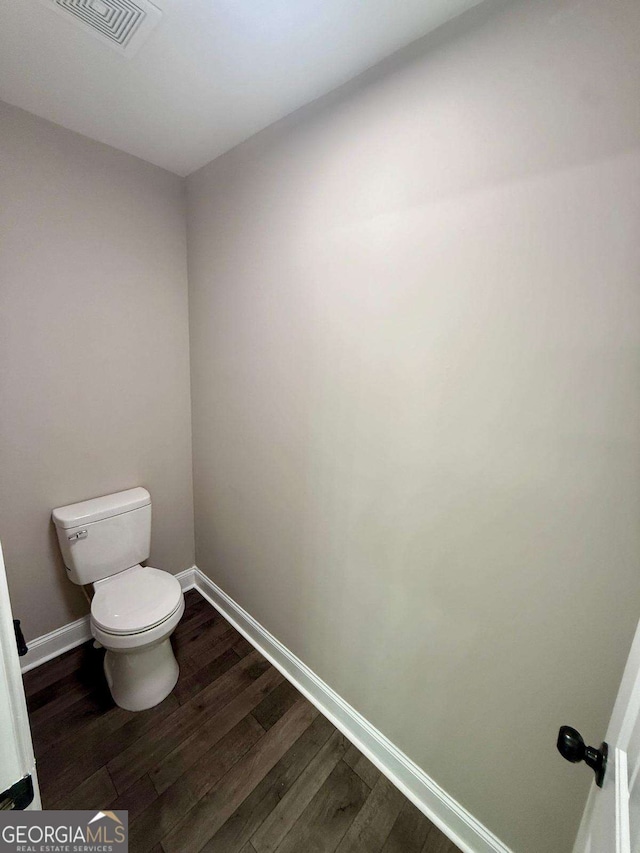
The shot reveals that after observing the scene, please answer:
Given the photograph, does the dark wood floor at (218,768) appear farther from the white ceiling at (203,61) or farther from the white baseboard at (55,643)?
the white ceiling at (203,61)

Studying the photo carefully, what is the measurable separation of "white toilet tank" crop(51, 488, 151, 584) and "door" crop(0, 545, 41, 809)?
1088 mm

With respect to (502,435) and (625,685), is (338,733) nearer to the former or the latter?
(625,685)

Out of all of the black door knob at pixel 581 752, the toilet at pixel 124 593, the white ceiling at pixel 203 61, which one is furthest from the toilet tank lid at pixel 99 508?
the black door knob at pixel 581 752

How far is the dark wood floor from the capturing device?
1.11 meters

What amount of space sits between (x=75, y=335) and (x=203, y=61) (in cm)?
117

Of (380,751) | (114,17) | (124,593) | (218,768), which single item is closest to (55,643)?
(124,593)

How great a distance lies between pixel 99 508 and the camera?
1.62m

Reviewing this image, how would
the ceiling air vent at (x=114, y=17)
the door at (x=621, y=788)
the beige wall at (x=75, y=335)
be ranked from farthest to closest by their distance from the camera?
the beige wall at (x=75, y=335), the ceiling air vent at (x=114, y=17), the door at (x=621, y=788)

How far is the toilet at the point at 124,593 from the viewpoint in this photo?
1.40m

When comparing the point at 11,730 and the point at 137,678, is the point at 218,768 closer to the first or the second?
the point at 137,678

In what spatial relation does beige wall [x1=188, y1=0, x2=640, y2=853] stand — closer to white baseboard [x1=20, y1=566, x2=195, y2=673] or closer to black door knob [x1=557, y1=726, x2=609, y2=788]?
black door knob [x1=557, y1=726, x2=609, y2=788]

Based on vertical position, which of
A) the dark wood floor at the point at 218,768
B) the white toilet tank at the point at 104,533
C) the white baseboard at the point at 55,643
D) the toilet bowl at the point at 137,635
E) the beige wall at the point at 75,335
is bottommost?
the dark wood floor at the point at 218,768

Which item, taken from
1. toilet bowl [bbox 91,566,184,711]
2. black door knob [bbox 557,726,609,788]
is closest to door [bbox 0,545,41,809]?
toilet bowl [bbox 91,566,184,711]

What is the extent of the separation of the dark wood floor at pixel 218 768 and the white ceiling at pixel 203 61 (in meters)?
2.46
